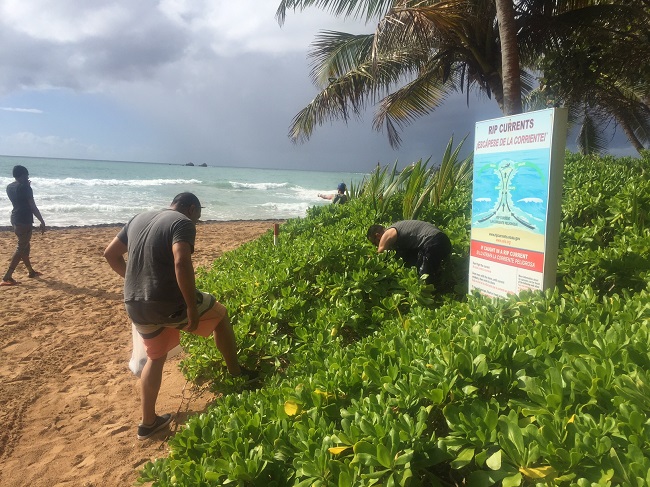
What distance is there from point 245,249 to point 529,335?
4511 millimetres

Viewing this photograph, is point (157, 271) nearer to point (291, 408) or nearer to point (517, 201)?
point (291, 408)

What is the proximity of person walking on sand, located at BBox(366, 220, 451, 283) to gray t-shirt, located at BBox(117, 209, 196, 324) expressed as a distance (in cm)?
206

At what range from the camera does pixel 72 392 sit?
388 cm

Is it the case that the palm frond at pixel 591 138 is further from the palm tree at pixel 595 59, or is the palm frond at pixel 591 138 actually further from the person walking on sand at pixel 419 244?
the person walking on sand at pixel 419 244

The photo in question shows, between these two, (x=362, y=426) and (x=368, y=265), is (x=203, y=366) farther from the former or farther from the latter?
(x=362, y=426)

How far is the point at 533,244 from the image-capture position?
113 inches

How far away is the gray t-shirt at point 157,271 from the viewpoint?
2910 mm

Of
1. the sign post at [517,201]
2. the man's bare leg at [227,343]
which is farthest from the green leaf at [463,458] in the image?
the man's bare leg at [227,343]

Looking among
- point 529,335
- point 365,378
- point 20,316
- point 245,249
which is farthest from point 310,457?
point 20,316

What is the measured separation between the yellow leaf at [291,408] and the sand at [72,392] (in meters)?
1.51

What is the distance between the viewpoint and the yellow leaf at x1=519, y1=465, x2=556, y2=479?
1.12 meters

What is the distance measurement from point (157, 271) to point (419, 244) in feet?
7.82

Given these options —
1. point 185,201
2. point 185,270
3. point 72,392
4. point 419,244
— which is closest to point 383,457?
point 185,270

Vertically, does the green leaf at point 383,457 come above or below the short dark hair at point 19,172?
below
